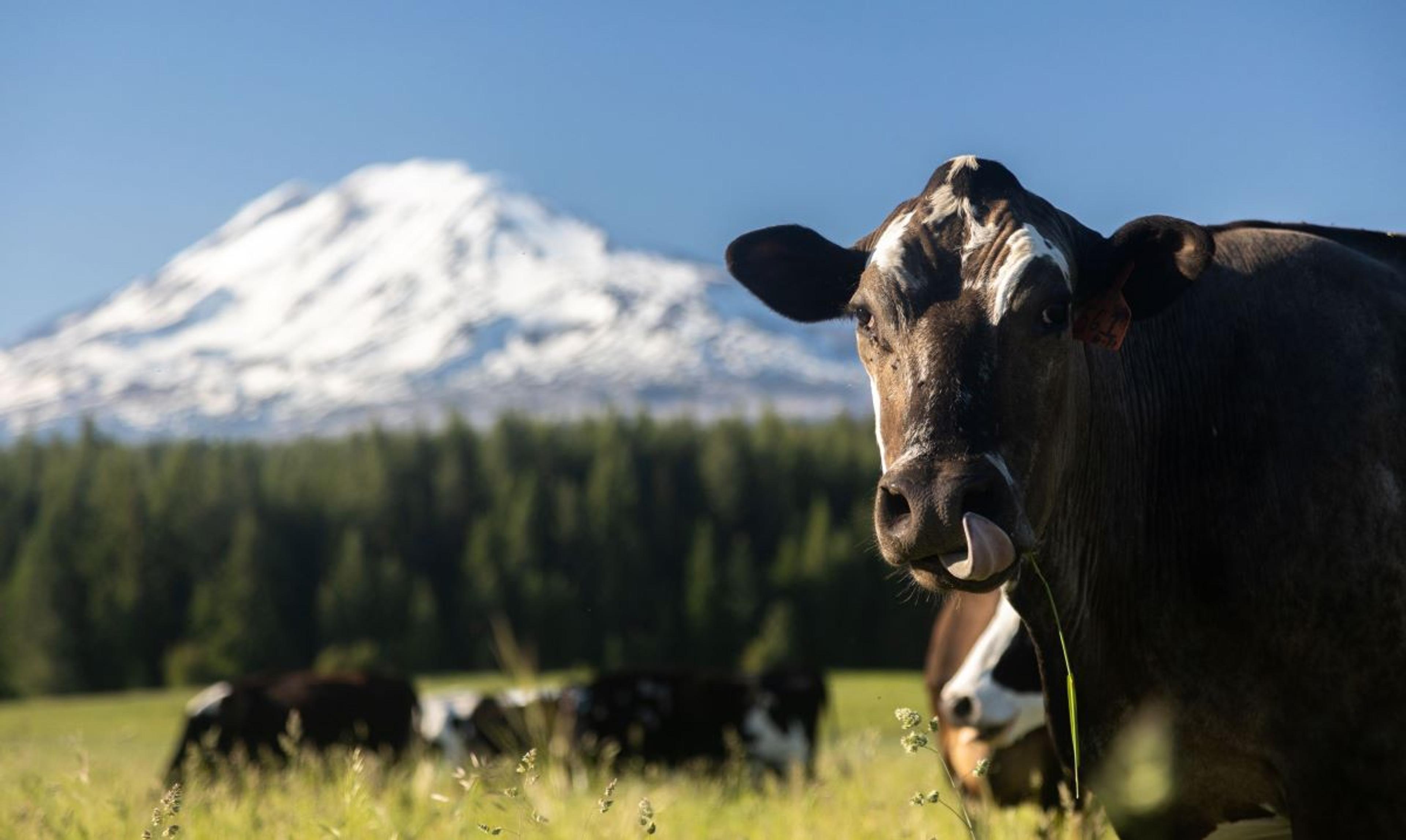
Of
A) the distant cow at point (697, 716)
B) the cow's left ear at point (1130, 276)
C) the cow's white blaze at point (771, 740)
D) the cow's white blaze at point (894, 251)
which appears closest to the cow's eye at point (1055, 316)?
the cow's left ear at point (1130, 276)

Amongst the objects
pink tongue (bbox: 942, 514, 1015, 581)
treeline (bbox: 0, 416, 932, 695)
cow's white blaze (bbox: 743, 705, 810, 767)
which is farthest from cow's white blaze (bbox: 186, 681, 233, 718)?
treeline (bbox: 0, 416, 932, 695)

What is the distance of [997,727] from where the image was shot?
7145 mm

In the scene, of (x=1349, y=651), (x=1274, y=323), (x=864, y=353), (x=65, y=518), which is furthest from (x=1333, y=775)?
(x=65, y=518)

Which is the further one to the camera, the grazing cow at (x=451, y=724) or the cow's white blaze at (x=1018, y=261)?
the grazing cow at (x=451, y=724)

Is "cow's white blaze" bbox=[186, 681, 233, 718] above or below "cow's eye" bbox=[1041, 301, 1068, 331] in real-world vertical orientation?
below

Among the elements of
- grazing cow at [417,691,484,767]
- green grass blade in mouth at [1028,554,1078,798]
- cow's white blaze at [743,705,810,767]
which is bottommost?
grazing cow at [417,691,484,767]

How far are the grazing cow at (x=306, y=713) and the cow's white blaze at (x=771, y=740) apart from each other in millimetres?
4488

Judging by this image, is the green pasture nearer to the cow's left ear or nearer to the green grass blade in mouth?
the green grass blade in mouth

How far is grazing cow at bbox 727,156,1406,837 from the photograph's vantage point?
4.07m

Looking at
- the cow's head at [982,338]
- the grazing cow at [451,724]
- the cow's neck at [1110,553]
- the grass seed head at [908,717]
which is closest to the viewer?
the grass seed head at [908,717]

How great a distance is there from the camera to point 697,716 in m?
19.4

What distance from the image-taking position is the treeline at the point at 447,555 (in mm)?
76500

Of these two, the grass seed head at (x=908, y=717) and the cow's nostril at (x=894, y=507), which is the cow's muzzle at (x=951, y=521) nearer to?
the cow's nostril at (x=894, y=507)

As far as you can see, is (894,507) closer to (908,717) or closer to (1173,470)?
Answer: (908,717)
